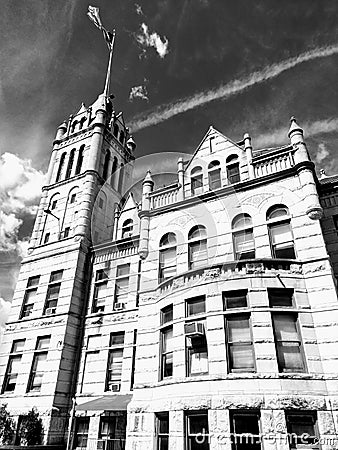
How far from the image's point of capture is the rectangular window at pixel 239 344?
492 inches

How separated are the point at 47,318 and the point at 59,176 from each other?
1309 cm

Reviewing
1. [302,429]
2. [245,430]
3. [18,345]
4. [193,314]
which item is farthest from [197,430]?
[18,345]

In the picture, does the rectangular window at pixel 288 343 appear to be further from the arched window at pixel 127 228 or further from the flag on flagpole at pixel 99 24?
the flag on flagpole at pixel 99 24

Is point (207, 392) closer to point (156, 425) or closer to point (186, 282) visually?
point (156, 425)

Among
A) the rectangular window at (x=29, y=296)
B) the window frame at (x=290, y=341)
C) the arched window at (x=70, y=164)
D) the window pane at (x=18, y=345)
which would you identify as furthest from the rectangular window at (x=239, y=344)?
the arched window at (x=70, y=164)

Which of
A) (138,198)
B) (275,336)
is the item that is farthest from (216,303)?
(138,198)

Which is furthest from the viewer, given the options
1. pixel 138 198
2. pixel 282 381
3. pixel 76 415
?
pixel 138 198

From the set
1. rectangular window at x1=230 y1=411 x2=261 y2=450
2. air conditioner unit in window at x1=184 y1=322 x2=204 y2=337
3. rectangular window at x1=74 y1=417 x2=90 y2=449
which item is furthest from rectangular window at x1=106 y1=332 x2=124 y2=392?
rectangular window at x1=230 y1=411 x2=261 y2=450

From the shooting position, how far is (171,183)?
67.2 ft

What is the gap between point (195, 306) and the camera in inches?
571

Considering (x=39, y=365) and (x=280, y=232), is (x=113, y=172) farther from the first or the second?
(x=280, y=232)

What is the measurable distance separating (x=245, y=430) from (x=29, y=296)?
1743 centimetres

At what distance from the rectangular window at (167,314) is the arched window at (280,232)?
5.10 m

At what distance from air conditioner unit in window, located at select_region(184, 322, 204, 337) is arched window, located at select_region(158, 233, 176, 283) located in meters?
3.33
